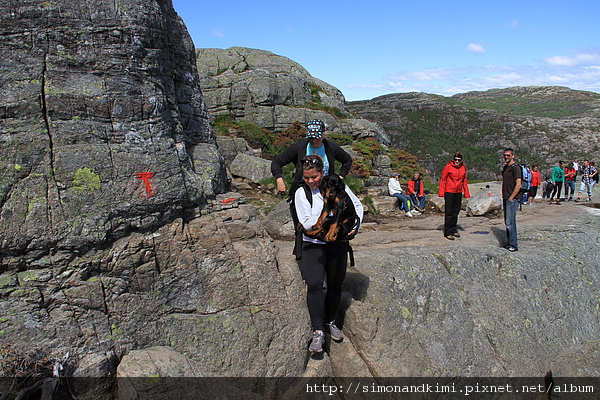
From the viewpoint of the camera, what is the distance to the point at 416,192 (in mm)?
15625

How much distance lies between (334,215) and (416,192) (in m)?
11.5

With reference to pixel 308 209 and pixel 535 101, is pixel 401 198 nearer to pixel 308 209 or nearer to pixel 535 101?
pixel 308 209

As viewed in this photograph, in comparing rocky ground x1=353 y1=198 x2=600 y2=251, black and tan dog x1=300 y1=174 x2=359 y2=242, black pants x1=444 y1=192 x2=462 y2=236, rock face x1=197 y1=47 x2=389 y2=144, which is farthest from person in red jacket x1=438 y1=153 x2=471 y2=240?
rock face x1=197 y1=47 x2=389 y2=144

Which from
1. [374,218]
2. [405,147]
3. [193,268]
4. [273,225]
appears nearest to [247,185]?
[273,225]

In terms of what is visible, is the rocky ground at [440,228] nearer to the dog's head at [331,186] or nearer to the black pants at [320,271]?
the black pants at [320,271]

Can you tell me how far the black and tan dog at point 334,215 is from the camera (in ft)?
16.5

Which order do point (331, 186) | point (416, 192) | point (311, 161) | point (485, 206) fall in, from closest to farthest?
1. point (311, 161)
2. point (331, 186)
3. point (485, 206)
4. point (416, 192)

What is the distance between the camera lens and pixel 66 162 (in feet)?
16.7

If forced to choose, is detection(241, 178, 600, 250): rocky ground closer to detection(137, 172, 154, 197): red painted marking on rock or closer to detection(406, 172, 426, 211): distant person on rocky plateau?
detection(406, 172, 426, 211): distant person on rocky plateau

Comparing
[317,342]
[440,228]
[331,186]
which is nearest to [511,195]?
[440,228]

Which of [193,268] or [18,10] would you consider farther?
[193,268]

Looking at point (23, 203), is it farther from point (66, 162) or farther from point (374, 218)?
point (374, 218)

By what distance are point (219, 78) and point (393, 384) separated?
79.9 feet

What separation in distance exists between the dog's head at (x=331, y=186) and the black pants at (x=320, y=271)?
69 cm
